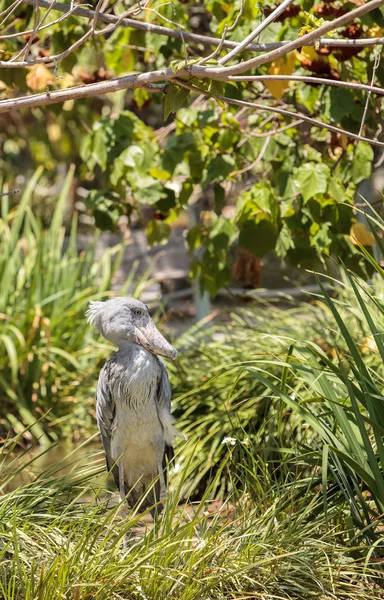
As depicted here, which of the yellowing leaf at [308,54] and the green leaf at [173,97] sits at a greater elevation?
the green leaf at [173,97]

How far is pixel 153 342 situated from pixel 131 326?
12 centimetres

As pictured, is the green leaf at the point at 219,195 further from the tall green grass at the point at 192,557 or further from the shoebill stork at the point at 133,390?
the tall green grass at the point at 192,557

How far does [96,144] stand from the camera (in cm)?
511

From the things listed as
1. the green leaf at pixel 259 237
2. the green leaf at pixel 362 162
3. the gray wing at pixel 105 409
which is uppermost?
the green leaf at pixel 362 162

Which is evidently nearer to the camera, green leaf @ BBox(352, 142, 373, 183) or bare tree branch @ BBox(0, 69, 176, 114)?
bare tree branch @ BBox(0, 69, 176, 114)

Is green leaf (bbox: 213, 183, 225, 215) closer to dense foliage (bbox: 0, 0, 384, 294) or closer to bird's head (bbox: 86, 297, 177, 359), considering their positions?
dense foliage (bbox: 0, 0, 384, 294)

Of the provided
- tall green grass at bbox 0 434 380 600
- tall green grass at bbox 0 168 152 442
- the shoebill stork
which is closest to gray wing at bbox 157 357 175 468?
the shoebill stork

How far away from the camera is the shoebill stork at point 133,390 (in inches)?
143

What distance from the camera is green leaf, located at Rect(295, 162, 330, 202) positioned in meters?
4.40

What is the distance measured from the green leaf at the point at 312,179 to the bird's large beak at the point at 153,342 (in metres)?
1.25

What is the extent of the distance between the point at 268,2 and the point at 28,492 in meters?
2.70

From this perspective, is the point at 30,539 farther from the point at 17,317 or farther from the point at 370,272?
the point at 17,317

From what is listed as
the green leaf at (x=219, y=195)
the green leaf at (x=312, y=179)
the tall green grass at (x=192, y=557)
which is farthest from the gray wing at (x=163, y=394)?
the green leaf at (x=219, y=195)

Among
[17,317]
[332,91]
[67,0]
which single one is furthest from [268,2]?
[17,317]
